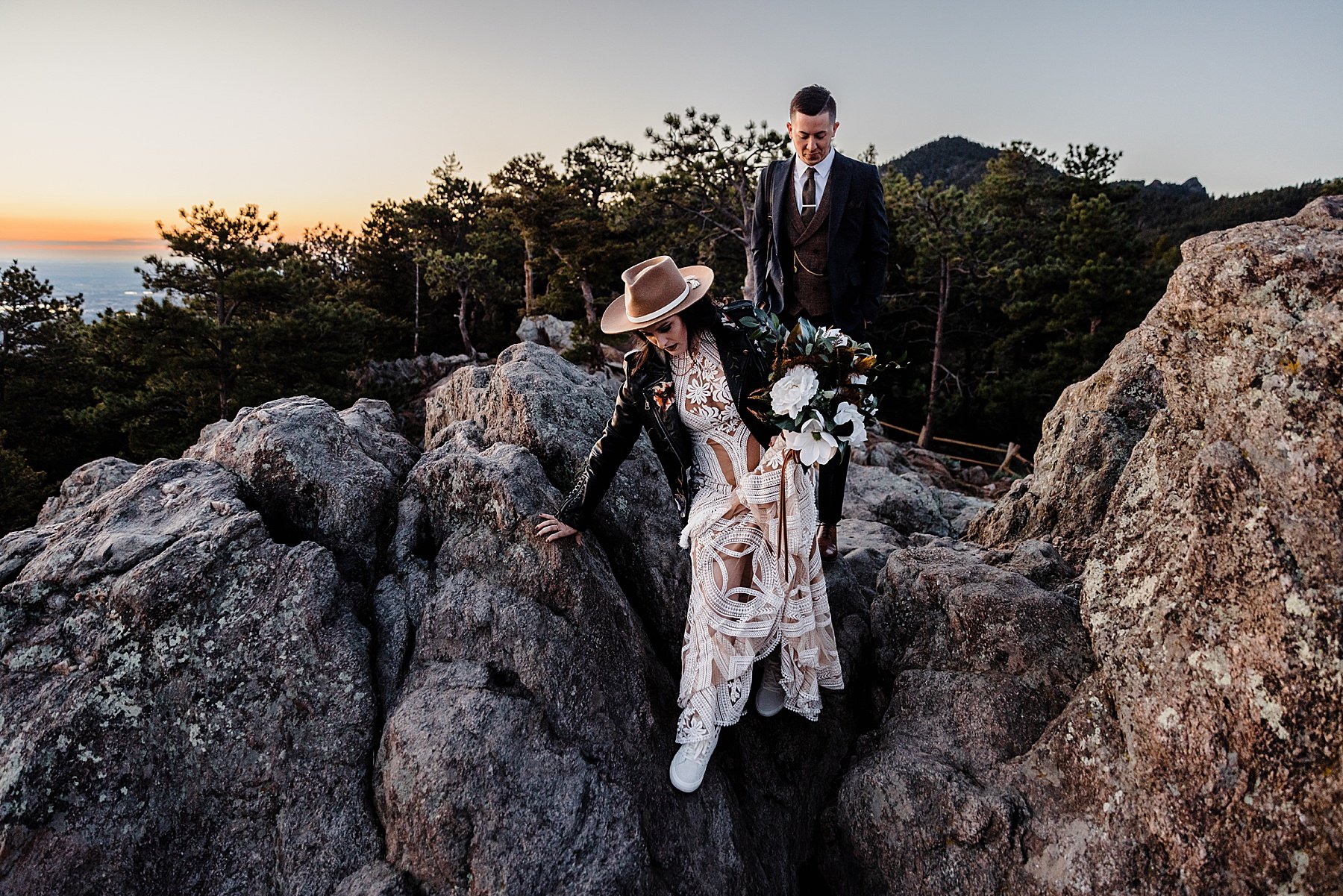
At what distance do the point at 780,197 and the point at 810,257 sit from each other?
0.52 meters

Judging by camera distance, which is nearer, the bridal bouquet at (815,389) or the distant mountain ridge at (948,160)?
the bridal bouquet at (815,389)

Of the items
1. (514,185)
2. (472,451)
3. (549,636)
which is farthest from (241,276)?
(549,636)

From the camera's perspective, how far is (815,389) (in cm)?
331

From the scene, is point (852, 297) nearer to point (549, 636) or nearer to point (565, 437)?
point (565, 437)

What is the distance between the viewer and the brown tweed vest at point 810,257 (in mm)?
4859

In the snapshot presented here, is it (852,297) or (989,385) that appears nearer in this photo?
(852,297)

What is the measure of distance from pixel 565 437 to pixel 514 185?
2937cm

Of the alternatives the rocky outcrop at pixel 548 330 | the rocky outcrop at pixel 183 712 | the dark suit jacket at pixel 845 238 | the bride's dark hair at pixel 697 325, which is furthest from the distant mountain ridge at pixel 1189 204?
the rocky outcrop at pixel 183 712

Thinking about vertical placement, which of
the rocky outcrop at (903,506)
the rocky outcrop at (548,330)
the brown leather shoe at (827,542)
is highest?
the brown leather shoe at (827,542)

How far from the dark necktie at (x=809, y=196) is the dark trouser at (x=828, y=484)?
73 centimetres

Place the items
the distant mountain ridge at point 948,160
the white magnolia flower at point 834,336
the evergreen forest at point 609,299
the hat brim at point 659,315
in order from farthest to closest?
1. the distant mountain ridge at point 948,160
2. the evergreen forest at point 609,299
3. the hat brim at point 659,315
4. the white magnolia flower at point 834,336

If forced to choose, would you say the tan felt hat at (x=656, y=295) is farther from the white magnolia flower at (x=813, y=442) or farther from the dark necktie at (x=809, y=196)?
the dark necktie at (x=809, y=196)

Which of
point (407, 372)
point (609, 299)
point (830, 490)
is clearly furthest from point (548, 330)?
point (830, 490)

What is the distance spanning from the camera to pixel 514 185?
30.6m
